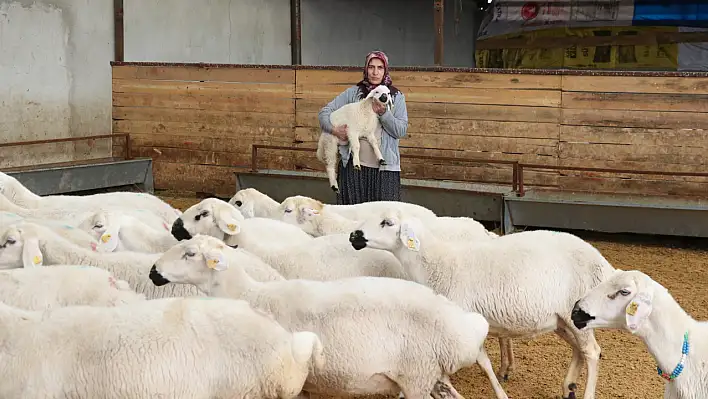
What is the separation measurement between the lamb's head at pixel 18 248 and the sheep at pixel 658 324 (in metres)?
3.22

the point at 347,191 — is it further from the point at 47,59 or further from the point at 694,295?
the point at 47,59

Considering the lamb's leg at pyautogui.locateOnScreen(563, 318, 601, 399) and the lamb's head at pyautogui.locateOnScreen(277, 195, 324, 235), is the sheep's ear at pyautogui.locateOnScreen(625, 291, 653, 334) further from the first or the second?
the lamb's head at pyautogui.locateOnScreen(277, 195, 324, 235)

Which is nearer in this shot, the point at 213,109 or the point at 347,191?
the point at 347,191

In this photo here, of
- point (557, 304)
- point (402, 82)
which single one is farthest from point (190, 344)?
point (402, 82)

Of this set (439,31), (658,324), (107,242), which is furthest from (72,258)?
(439,31)

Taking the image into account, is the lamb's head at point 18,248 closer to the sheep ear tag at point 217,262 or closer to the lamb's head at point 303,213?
the sheep ear tag at point 217,262

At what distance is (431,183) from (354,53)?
728cm

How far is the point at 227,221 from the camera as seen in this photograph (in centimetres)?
666

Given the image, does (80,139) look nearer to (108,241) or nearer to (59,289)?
(108,241)

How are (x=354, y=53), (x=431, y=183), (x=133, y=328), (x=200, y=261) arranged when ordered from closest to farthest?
(x=133, y=328) < (x=200, y=261) < (x=431, y=183) < (x=354, y=53)

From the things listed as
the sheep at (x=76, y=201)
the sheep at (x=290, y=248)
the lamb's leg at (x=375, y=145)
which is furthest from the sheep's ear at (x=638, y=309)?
the sheep at (x=76, y=201)

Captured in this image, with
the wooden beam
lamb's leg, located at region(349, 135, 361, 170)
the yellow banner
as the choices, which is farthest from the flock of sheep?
the yellow banner

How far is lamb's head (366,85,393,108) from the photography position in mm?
7945

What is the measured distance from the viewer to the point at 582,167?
11344 mm
